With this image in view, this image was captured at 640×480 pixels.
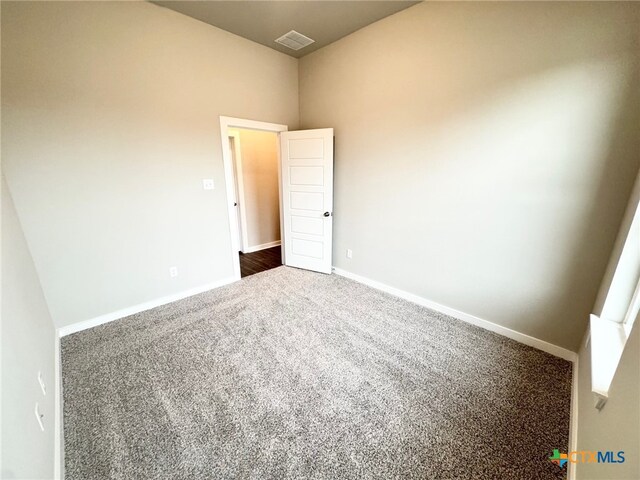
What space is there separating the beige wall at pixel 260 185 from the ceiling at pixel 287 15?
1586mm

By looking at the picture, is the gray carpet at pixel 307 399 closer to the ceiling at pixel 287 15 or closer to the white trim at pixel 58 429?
the white trim at pixel 58 429

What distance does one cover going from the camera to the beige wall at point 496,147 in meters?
1.63

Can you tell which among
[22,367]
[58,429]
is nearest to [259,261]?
[58,429]

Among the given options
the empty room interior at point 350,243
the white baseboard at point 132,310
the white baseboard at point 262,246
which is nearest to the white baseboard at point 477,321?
the empty room interior at point 350,243

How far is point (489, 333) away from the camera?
7.50ft

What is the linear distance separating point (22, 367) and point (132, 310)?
1.63m

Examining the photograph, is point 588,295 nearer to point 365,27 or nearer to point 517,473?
point 517,473

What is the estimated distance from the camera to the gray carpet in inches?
49.9

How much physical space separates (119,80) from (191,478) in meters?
3.04

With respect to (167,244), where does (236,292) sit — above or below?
below

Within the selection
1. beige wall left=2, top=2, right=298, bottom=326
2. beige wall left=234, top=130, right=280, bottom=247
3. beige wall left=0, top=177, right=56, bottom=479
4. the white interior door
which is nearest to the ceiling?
beige wall left=2, top=2, right=298, bottom=326

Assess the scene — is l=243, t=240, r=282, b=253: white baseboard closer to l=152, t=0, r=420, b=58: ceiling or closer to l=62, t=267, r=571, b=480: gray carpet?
l=62, t=267, r=571, b=480: gray carpet

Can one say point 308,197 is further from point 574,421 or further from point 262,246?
point 574,421

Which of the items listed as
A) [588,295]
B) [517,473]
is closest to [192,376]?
[517,473]
